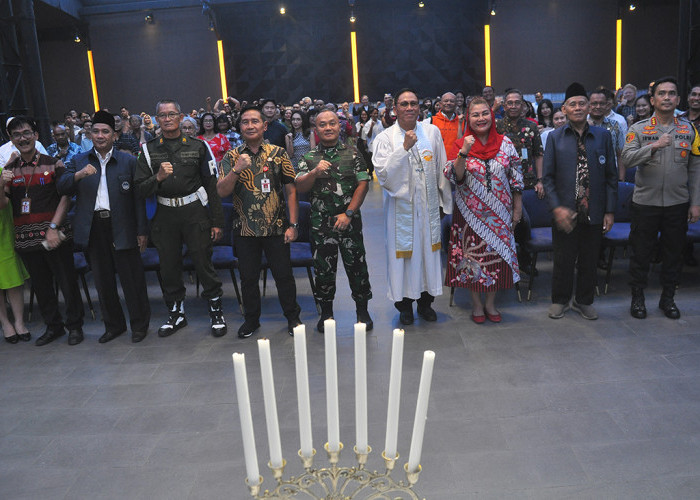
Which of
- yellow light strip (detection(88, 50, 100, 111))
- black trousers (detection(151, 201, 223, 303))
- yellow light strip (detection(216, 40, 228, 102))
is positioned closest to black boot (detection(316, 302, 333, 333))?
black trousers (detection(151, 201, 223, 303))

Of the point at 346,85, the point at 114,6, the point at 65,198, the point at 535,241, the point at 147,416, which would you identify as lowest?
the point at 147,416

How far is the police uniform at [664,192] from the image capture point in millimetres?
4273

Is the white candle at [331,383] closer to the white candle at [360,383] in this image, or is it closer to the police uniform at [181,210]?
the white candle at [360,383]

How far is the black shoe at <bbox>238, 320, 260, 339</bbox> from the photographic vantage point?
4.51 m

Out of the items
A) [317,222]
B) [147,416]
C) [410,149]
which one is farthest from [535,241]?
[147,416]

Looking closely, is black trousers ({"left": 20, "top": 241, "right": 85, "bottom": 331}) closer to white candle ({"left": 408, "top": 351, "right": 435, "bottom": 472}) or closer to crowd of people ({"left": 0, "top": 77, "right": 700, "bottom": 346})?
crowd of people ({"left": 0, "top": 77, "right": 700, "bottom": 346})

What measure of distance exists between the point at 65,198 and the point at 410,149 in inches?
103

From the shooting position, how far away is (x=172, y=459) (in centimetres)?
289

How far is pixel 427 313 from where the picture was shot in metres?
4.65

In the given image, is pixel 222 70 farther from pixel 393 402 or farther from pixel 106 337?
pixel 393 402

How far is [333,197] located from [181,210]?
3.76 ft

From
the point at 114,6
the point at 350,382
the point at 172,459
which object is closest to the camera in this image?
the point at 172,459

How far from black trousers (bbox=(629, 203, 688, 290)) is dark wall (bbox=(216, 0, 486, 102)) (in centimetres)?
1368

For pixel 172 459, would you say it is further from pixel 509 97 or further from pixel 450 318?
pixel 509 97
